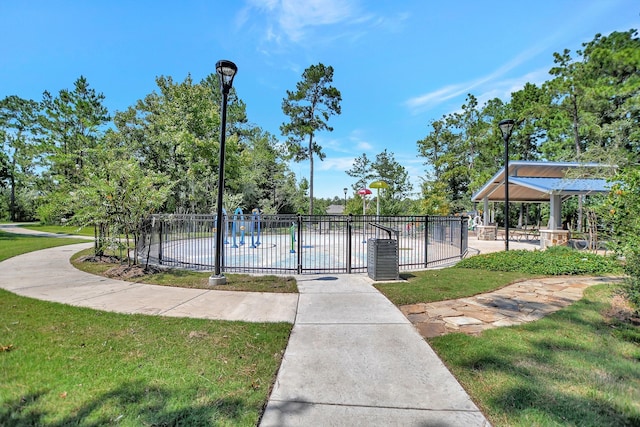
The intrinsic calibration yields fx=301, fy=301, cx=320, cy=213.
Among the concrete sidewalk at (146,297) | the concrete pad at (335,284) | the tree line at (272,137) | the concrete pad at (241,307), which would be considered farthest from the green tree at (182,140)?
the concrete pad at (241,307)

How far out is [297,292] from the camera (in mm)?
6250

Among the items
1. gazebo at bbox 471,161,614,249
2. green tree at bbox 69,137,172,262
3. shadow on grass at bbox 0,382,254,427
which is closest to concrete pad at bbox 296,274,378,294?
shadow on grass at bbox 0,382,254,427

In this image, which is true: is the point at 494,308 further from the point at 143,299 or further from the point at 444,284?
the point at 143,299

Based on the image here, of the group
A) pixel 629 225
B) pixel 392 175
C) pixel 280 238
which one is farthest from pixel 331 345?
pixel 392 175

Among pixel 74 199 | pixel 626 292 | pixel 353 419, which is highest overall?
pixel 74 199

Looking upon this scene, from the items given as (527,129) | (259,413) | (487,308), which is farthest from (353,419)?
(527,129)

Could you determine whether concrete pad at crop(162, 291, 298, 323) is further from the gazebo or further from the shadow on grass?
the gazebo

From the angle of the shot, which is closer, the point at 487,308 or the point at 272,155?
the point at 487,308

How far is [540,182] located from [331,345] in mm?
17361

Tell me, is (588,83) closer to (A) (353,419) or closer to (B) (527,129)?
(B) (527,129)

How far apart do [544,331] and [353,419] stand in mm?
3289

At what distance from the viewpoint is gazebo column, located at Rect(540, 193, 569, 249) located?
1444 centimetres

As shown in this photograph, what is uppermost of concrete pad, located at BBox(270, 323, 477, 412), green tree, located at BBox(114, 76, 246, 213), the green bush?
green tree, located at BBox(114, 76, 246, 213)

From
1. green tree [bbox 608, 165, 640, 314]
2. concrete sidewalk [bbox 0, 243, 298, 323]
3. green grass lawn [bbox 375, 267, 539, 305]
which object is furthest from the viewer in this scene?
green grass lawn [bbox 375, 267, 539, 305]
